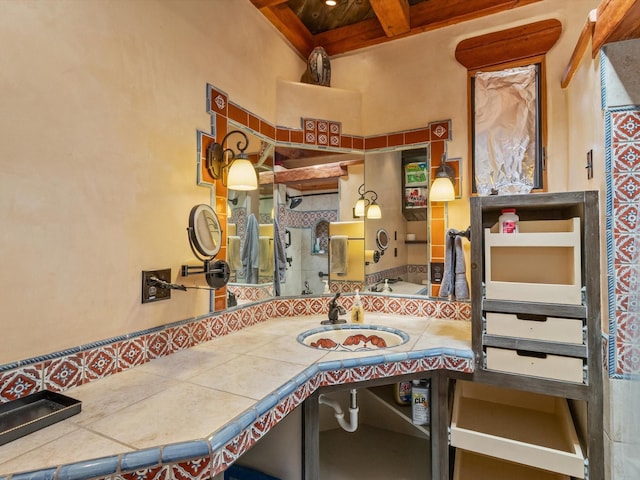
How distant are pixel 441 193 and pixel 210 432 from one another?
1.59 metres

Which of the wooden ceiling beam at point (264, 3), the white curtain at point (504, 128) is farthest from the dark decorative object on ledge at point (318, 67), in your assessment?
the white curtain at point (504, 128)

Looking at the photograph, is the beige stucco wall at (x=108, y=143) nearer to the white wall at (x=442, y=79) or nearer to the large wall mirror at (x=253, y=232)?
the white wall at (x=442, y=79)

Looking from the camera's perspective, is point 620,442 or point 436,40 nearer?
point 620,442

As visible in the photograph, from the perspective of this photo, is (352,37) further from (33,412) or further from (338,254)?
(33,412)

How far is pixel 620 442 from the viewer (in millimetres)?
1124

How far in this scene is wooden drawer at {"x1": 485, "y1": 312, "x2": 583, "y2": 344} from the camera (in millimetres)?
1262

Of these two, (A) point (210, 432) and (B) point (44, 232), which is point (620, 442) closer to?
(A) point (210, 432)

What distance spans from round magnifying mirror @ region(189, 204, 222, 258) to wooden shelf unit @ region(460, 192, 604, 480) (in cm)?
112

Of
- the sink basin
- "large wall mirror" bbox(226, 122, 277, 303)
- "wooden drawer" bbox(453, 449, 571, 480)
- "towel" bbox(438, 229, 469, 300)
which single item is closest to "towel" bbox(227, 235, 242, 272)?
"large wall mirror" bbox(226, 122, 277, 303)

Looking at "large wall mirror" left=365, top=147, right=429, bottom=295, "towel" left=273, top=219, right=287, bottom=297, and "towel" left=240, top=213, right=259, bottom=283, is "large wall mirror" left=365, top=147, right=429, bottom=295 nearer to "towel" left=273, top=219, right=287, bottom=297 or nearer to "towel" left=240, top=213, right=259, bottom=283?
"towel" left=273, top=219, right=287, bottom=297

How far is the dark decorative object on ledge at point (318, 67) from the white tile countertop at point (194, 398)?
1563 mm

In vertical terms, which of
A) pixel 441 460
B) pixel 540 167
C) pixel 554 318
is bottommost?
pixel 441 460

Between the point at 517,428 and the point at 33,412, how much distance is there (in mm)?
1826

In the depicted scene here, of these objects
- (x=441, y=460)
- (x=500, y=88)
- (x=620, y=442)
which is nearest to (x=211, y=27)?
(x=500, y=88)
